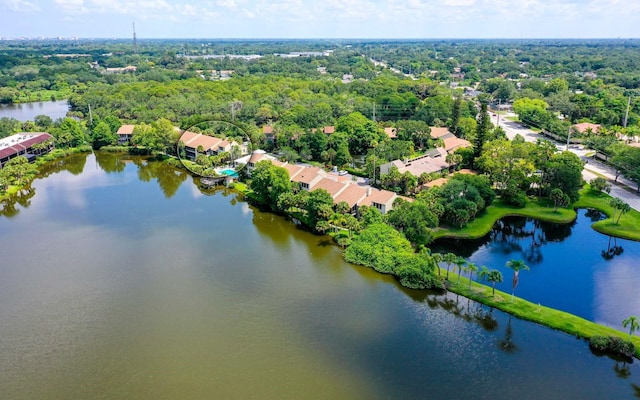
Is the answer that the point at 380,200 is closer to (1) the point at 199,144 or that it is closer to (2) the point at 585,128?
(1) the point at 199,144

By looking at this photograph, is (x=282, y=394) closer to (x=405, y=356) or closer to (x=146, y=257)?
(x=405, y=356)

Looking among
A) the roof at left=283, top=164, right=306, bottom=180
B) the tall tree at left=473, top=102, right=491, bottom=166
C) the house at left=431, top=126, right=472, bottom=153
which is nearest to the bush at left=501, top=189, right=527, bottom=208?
the tall tree at left=473, top=102, right=491, bottom=166

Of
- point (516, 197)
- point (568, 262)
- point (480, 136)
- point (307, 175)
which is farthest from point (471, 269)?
point (480, 136)

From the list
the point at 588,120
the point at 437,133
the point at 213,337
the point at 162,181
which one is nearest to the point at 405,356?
the point at 213,337

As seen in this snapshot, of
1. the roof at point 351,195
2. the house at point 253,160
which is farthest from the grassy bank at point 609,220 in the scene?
the house at point 253,160

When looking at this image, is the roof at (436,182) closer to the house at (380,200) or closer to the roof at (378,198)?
the roof at (378,198)

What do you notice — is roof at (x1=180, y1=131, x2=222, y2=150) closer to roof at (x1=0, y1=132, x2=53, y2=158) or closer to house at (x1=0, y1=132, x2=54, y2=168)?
house at (x1=0, y1=132, x2=54, y2=168)
